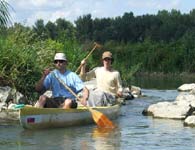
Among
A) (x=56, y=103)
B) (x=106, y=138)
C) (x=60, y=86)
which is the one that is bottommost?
(x=106, y=138)

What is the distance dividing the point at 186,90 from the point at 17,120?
14.0 meters

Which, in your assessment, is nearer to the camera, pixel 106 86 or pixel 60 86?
pixel 60 86

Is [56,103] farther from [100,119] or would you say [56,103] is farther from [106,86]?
[106,86]

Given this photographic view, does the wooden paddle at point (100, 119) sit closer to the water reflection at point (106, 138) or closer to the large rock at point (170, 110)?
the water reflection at point (106, 138)

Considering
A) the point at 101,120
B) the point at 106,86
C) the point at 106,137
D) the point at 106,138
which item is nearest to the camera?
the point at 106,138

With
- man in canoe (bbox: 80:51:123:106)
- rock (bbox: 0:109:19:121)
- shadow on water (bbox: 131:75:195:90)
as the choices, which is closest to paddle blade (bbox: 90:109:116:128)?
man in canoe (bbox: 80:51:123:106)

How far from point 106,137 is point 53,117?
1315 millimetres

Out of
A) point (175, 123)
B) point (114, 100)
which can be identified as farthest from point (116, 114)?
point (175, 123)

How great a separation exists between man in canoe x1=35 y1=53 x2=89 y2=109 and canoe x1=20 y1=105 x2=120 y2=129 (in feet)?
0.61

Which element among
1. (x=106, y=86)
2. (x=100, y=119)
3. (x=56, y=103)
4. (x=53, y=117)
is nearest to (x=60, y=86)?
(x=56, y=103)

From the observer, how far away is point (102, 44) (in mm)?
87250

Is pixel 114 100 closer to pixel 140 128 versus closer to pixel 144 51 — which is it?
pixel 140 128

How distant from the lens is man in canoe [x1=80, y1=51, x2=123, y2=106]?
41.1ft

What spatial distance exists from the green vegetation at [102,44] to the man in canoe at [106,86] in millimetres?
1456
